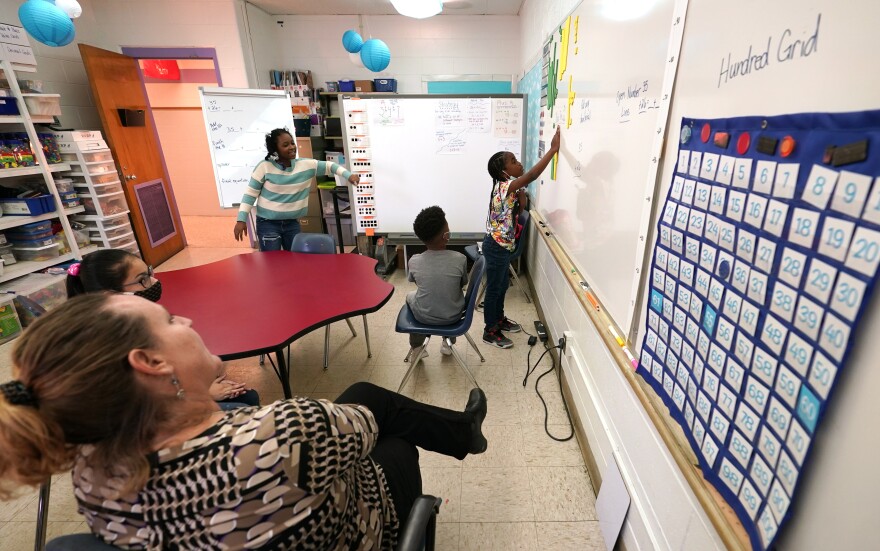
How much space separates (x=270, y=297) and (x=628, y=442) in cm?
164

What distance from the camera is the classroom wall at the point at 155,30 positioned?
425 cm

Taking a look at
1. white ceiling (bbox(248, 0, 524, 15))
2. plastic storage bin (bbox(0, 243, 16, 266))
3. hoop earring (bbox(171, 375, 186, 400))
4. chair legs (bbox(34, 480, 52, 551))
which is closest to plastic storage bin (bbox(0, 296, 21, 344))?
plastic storage bin (bbox(0, 243, 16, 266))

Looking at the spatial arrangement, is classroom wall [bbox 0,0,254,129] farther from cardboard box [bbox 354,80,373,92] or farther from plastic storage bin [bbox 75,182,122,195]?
A: cardboard box [bbox 354,80,373,92]

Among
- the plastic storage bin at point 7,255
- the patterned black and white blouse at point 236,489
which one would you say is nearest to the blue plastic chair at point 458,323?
the patterned black and white blouse at point 236,489

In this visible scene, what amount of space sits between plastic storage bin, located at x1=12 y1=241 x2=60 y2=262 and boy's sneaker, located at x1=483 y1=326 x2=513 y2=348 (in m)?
3.71

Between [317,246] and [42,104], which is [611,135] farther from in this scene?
[42,104]

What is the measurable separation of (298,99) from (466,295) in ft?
14.3

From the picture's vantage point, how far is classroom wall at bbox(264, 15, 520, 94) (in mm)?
5223

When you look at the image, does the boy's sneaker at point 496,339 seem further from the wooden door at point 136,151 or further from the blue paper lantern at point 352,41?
the wooden door at point 136,151

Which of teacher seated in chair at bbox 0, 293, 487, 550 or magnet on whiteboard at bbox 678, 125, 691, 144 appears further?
magnet on whiteboard at bbox 678, 125, 691, 144

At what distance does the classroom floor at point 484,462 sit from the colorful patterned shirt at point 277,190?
3.34 feet

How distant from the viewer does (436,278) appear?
2.14 m

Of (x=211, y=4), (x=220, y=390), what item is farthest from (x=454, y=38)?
(x=220, y=390)

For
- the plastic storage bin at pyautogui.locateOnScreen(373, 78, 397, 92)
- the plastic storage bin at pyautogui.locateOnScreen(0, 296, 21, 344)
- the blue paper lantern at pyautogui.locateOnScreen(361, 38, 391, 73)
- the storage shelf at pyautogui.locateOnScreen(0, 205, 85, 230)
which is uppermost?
the blue paper lantern at pyautogui.locateOnScreen(361, 38, 391, 73)
